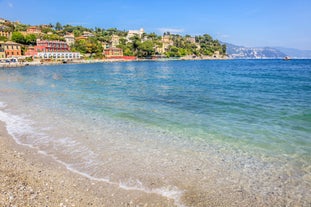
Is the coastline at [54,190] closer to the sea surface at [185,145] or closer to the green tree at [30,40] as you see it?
the sea surface at [185,145]

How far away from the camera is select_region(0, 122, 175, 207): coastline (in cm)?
554

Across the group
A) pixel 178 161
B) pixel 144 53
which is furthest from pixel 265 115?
pixel 144 53

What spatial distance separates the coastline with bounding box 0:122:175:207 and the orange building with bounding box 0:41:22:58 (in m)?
115

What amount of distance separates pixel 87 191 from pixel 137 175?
1.50 m

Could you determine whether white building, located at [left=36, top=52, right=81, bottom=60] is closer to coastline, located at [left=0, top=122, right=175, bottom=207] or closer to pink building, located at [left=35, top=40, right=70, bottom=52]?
pink building, located at [left=35, top=40, right=70, bottom=52]

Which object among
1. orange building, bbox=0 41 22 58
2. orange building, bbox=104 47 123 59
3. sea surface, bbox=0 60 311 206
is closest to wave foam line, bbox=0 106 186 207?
sea surface, bbox=0 60 311 206

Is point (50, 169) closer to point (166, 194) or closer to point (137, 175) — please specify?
point (137, 175)

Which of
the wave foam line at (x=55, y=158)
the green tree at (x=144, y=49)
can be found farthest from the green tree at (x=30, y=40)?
the wave foam line at (x=55, y=158)

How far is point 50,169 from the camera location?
24.0ft

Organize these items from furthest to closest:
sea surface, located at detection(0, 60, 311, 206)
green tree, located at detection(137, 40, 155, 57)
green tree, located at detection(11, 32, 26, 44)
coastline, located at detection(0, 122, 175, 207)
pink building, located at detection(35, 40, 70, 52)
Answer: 1. green tree, located at detection(137, 40, 155, 57)
2. green tree, located at detection(11, 32, 26, 44)
3. pink building, located at detection(35, 40, 70, 52)
4. sea surface, located at detection(0, 60, 311, 206)
5. coastline, located at detection(0, 122, 175, 207)

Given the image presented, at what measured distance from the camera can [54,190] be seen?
6.03 m

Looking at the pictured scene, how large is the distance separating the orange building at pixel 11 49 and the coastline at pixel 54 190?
376ft

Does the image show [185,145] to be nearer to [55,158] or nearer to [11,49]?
[55,158]

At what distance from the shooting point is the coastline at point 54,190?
5535mm
